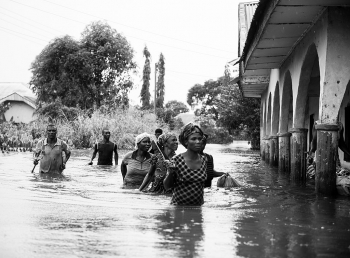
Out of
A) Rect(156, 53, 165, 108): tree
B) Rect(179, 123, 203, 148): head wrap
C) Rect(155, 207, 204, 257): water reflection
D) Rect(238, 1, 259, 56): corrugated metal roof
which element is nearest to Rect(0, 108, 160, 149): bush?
Rect(238, 1, 259, 56): corrugated metal roof

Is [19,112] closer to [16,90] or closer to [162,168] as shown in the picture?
[16,90]

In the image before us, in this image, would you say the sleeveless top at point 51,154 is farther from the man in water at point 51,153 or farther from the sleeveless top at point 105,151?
the sleeveless top at point 105,151

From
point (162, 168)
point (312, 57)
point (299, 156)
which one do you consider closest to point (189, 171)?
point (162, 168)

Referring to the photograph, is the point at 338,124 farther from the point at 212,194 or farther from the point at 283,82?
the point at 283,82

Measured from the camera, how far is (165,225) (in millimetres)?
6602

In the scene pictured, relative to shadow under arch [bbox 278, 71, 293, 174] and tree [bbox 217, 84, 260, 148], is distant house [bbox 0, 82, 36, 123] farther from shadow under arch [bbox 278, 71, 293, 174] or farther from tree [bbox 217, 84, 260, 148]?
shadow under arch [bbox 278, 71, 293, 174]

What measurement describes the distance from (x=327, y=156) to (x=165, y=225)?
4.45 meters

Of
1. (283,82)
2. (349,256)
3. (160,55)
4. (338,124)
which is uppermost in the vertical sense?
(160,55)

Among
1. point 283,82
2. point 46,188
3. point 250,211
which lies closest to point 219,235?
point 250,211

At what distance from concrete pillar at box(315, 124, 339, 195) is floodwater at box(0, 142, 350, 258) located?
1.31ft

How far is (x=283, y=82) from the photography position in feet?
57.0

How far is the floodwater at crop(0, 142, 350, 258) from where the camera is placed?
209 inches

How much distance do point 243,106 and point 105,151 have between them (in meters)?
28.0

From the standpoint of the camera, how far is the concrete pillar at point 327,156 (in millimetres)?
10008
